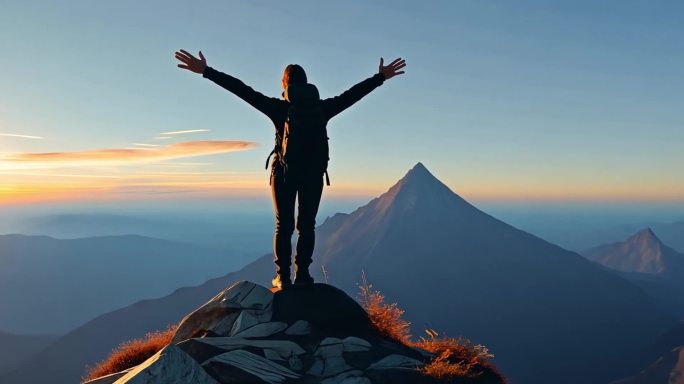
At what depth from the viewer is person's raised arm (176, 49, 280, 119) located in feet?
31.3

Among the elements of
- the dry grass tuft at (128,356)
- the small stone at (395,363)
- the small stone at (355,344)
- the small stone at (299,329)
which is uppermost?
the small stone at (299,329)

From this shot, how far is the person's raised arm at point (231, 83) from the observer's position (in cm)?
953

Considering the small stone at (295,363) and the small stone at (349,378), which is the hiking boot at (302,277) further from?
the small stone at (349,378)

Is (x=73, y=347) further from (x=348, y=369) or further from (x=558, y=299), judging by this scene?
(x=348, y=369)

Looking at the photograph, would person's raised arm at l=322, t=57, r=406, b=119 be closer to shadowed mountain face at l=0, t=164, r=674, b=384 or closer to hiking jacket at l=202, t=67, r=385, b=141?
hiking jacket at l=202, t=67, r=385, b=141

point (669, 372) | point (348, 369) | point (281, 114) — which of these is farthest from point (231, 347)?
point (669, 372)

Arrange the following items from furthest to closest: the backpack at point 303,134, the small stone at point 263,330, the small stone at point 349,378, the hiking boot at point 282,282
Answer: the hiking boot at point 282,282, the backpack at point 303,134, the small stone at point 263,330, the small stone at point 349,378

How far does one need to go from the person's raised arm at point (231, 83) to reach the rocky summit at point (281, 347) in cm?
357

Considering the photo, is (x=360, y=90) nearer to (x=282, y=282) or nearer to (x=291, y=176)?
(x=291, y=176)

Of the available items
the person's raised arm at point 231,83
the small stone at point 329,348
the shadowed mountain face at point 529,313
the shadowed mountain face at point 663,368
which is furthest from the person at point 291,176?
the shadowed mountain face at point 529,313

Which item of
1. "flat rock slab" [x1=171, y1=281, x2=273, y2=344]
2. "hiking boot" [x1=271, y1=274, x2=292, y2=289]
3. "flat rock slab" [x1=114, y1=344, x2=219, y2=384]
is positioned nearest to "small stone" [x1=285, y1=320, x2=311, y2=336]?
"flat rock slab" [x1=171, y1=281, x2=273, y2=344]

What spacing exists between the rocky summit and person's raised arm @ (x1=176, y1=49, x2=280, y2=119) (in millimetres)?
3571

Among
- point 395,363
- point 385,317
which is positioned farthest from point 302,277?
point 395,363

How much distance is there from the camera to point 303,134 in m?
9.79
